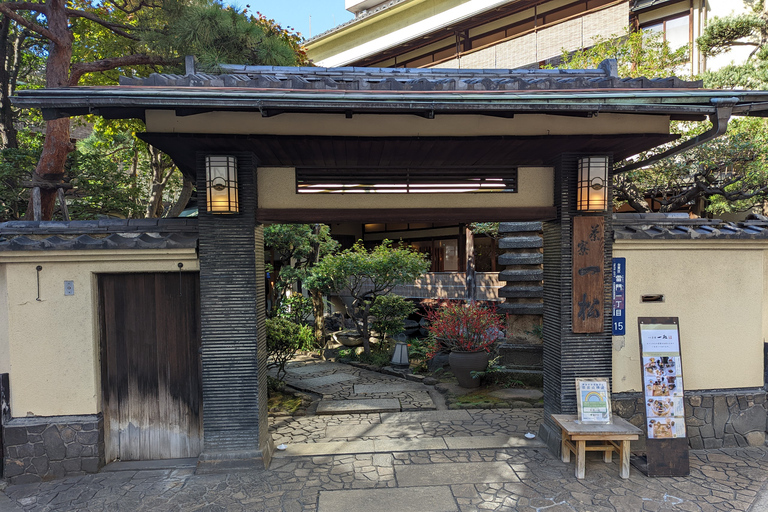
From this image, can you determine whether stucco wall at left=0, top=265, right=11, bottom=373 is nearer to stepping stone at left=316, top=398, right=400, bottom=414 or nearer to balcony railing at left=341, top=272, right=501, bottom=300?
stepping stone at left=316, top=398, right=400, bottom=414

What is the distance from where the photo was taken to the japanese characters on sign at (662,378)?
5.69 metres

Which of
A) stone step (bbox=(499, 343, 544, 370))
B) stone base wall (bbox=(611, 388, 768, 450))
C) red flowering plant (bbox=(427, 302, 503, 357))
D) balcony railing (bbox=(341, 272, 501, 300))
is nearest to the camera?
stone base wall (bbox=(611, 388, 768, 450))

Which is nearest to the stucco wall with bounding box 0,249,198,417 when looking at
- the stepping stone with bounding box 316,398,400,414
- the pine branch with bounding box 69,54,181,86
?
the stepping stone with bounding box 316,398,400,414

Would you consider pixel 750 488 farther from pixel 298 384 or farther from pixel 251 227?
pixel 298 384

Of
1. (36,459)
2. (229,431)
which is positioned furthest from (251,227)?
(36,459)

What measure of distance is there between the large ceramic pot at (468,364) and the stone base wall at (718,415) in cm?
339

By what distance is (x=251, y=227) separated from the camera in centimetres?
594

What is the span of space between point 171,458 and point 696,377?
7808 millimetres

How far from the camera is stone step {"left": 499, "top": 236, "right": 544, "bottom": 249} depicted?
33.3ft

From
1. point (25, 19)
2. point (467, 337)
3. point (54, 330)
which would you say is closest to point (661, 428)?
point (467, 337)

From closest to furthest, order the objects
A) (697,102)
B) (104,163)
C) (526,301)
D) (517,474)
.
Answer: (697,102)
(517,474)
(526,301)
(104,163)

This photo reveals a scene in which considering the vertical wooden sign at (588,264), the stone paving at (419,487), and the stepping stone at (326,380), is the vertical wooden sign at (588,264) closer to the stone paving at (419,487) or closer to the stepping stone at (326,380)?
the stone paving at (419,487)

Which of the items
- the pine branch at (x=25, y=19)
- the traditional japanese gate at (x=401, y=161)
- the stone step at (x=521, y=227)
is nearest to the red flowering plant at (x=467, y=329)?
the stone step at (x=521, y=227)

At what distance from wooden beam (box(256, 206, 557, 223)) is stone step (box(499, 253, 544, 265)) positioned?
398 cm
